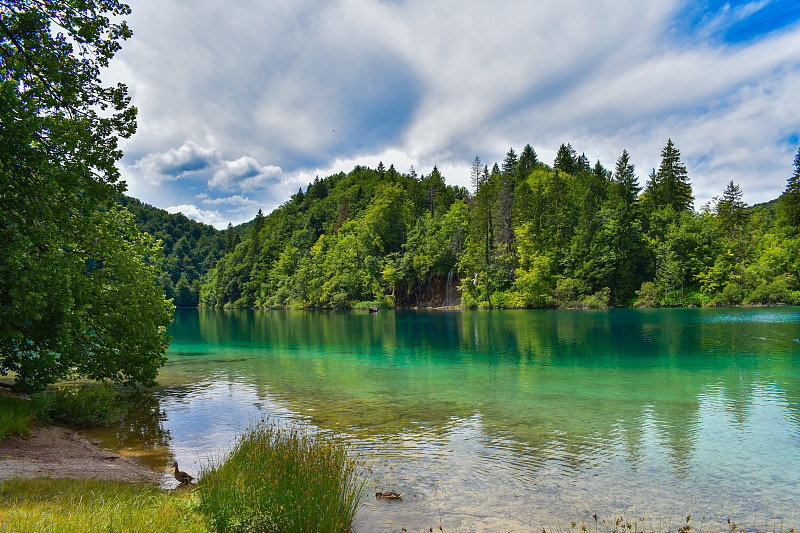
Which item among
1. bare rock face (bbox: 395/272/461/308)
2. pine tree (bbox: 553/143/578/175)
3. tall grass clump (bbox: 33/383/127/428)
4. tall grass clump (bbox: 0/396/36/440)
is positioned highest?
pine tree (bbox: 553/143/578/175)

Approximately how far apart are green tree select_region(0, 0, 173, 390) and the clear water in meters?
2.94

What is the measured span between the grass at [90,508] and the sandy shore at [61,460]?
87 cm

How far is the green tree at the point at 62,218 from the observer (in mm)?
10711

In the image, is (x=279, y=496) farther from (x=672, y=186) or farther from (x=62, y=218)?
(x=672, y=186)

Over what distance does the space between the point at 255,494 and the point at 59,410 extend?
Answer: 10.9 metres

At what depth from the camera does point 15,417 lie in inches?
423

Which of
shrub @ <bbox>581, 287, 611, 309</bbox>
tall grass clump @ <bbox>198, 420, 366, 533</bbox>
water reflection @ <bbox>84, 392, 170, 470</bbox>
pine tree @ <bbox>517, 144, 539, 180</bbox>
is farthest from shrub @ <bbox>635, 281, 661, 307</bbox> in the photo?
tall grass clump @ <bbox>198, 420, 366, 533</bbox>

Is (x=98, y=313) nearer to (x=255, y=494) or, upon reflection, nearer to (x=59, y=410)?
(x=59, y=410)

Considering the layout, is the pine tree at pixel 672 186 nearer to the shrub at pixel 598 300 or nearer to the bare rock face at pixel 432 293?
the shrub at pixel 598 300

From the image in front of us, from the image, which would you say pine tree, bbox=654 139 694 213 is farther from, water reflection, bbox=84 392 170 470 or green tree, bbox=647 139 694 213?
water reflection, bbox=84 392 170 470

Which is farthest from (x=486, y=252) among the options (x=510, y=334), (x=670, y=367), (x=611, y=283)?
(x=670, y=367)

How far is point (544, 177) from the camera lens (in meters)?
118

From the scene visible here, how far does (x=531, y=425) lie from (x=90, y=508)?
38.2 ft

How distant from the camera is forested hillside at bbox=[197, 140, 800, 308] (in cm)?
8750
